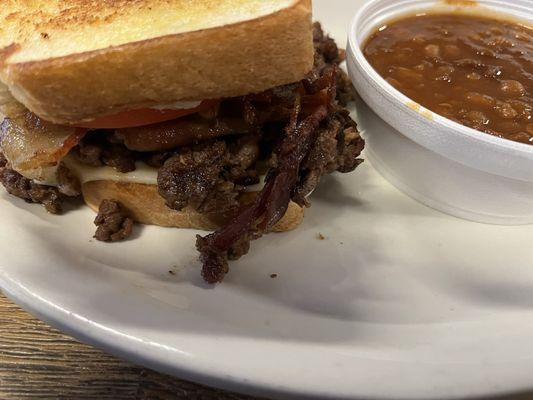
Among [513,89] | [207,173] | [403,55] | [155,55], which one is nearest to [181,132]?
[207,173]

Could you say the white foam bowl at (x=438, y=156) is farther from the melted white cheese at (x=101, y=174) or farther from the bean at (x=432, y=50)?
the melted white cheese at (x=101, y=174)

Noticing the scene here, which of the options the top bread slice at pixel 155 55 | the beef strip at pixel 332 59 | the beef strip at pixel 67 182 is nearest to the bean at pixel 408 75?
the beef strip at pixel 332 59

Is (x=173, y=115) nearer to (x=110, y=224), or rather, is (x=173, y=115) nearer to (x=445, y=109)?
(x=110, y=224)

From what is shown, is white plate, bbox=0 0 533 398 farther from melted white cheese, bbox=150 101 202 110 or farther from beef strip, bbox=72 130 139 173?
melted white cheese, bbox=150 101 202 110

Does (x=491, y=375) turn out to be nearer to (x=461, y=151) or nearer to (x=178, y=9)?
(x=461, y=151)

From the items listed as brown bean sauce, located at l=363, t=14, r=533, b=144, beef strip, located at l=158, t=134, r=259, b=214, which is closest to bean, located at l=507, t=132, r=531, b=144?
brown bean sauce, located at l=363, t=14, r=533, b=144
